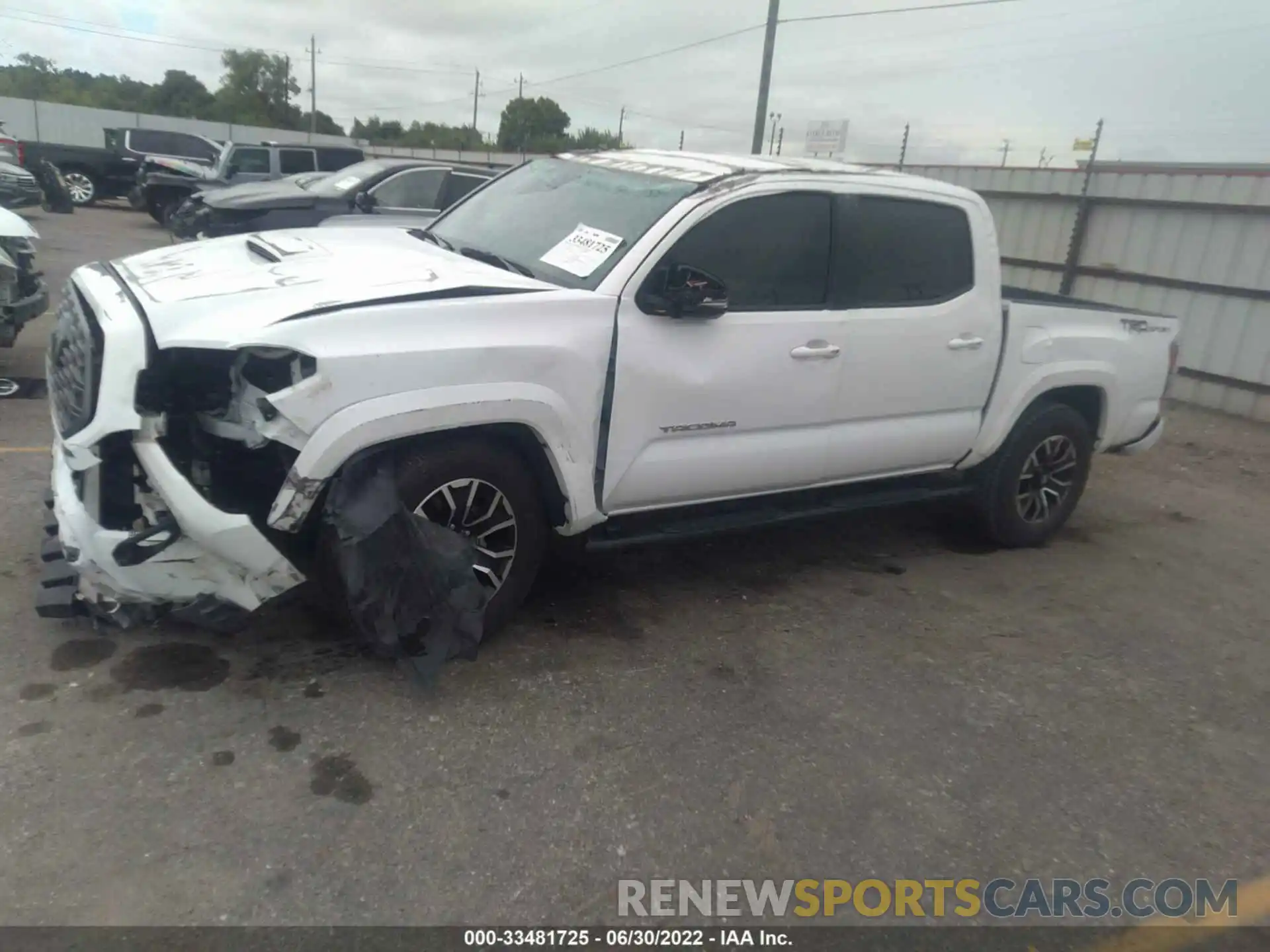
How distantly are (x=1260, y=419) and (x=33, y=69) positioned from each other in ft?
245

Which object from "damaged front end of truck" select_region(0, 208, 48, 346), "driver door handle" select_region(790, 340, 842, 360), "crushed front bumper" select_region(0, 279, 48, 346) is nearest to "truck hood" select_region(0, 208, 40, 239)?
"damaged front end of truck" select_region(0, 208, 48, 346)

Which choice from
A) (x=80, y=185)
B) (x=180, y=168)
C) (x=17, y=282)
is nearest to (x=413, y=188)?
(x=17, y=282)

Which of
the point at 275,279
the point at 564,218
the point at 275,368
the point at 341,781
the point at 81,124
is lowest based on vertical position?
the point at 341,781

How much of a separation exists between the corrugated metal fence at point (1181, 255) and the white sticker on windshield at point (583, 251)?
269 inches

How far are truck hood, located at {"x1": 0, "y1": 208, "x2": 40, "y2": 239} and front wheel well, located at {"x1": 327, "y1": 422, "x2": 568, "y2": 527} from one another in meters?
4.88

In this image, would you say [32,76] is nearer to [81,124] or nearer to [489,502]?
[81,124]

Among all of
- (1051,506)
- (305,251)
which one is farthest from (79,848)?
(1051,506)

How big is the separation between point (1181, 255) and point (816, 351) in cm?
819

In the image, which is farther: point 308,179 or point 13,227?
point 308,179

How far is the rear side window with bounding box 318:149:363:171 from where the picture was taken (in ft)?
61.2

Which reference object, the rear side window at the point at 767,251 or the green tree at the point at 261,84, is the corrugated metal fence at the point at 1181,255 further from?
the green tree at the point at 261,84

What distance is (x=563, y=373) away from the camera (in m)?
3.51

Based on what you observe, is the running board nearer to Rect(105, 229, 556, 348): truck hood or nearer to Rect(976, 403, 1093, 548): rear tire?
→ Rect(976, 403, 1093, 548): rear tire

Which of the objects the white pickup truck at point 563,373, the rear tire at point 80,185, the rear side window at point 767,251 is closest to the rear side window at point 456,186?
the white pickup truck at point 563,373
